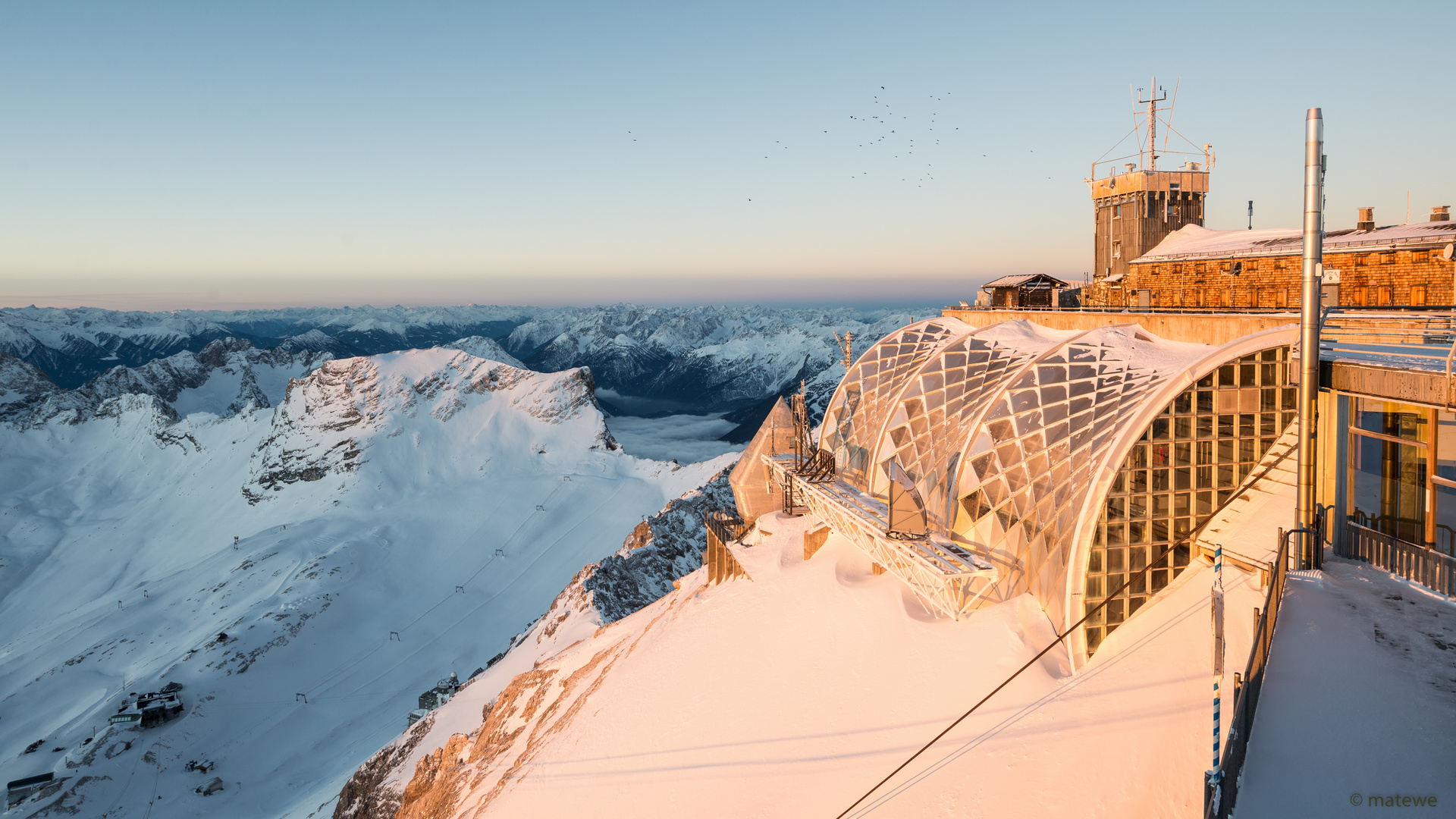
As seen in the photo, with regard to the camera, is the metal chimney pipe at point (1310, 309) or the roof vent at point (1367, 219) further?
the roof vent at point (1367, 219)

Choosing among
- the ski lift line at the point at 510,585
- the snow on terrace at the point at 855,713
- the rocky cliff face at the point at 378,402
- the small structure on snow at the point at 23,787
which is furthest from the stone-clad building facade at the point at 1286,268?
the rocky cliff face at the point at 378,402

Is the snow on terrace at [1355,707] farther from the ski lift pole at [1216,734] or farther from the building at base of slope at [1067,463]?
the building at base of slope at [1067,463]

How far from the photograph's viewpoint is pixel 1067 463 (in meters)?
19.0

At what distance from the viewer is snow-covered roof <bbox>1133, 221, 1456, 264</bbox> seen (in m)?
23.2

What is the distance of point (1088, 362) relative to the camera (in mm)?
21094

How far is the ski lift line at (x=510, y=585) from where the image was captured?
8092 cm

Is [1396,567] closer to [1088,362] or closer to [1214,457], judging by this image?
[1214,457]

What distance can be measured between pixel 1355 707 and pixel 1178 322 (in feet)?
54.5

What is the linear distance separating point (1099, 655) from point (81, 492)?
227 metres

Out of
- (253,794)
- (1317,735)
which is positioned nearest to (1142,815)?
(1317,735)

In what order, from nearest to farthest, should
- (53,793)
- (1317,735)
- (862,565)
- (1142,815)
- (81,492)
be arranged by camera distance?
(1317,735) → (1142,815) → (862,565) → (53,793) → (81,492)

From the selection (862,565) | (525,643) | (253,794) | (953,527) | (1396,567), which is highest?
(1396,567)

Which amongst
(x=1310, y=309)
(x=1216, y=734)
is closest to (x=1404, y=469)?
(x=1310, y=309)

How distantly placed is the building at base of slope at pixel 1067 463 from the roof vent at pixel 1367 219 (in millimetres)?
13162
